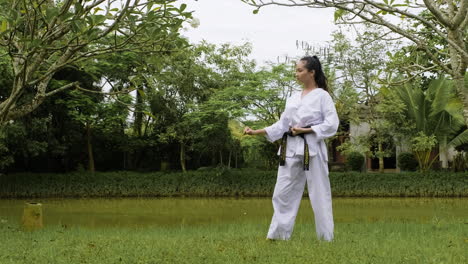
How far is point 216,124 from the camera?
770 inches

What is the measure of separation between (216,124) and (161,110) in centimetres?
266

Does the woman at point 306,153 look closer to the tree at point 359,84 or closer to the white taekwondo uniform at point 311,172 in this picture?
the white taekwondo uniform at point 311,172

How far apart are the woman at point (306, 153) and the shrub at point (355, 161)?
17.8 metres

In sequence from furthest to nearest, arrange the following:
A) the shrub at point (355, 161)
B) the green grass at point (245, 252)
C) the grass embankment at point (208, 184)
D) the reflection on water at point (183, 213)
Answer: the shrub at point (355, 161)
the grass embankment at point (208, 184)
the reflection on water at point (183, 213)
the green grass at point (245, 252)

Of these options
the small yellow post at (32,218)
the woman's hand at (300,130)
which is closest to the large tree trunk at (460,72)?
the woman's hand at (300,130)

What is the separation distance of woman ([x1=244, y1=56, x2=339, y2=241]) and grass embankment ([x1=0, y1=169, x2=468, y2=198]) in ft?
47.8

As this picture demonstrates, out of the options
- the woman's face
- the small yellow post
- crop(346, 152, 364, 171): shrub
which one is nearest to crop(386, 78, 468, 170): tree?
crop(346, 152, 364, 171): shrub

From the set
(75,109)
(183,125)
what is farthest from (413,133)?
(75,109)

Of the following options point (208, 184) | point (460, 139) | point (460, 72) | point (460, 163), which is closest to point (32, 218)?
point (460, 72)

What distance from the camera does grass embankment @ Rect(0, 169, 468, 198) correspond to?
18.3 m

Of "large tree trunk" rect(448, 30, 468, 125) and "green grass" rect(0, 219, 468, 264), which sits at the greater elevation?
"large tree trunk" rect(448, 30, 468, 125)

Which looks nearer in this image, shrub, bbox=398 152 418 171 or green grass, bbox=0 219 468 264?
green grass, bbox=0 219 468 264

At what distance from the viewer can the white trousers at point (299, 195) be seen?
169 inches

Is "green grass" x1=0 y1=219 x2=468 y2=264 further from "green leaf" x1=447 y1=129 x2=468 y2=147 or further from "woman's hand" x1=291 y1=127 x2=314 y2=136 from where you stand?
"green leaf" x1=447 y1=129 x2=468 y2=147
